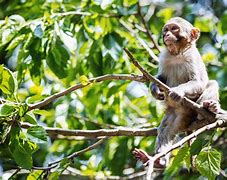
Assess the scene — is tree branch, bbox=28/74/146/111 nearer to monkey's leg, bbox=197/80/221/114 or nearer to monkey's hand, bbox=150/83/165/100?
monkey's hand, bbox=150/83/165/100

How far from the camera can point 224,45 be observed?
8023 mm

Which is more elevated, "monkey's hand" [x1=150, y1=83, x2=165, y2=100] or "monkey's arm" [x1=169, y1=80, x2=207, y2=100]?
"monkey's hand" [x1=150, y1=83, x2=165, y2=100]

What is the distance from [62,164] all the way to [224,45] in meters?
3.08

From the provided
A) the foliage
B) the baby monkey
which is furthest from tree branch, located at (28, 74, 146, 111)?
the baby monkey

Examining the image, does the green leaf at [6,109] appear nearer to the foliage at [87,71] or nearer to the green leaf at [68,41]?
the foliage at [87,71]

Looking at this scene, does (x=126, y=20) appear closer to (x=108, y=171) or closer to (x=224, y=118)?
(x=108, y=171)

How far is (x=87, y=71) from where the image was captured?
7777mm

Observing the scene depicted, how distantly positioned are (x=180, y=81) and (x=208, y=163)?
1.43 meters

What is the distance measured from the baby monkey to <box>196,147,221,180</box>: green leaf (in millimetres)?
613

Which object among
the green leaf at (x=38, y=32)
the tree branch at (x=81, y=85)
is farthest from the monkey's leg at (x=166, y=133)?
the green leaf at (x=38, y=32)

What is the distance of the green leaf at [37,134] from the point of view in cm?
519

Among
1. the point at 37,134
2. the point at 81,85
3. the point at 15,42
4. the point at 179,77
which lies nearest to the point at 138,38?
the point at 179,77

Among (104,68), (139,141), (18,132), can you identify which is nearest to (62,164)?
(18,132)

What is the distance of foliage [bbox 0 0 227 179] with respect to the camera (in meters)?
5.32
